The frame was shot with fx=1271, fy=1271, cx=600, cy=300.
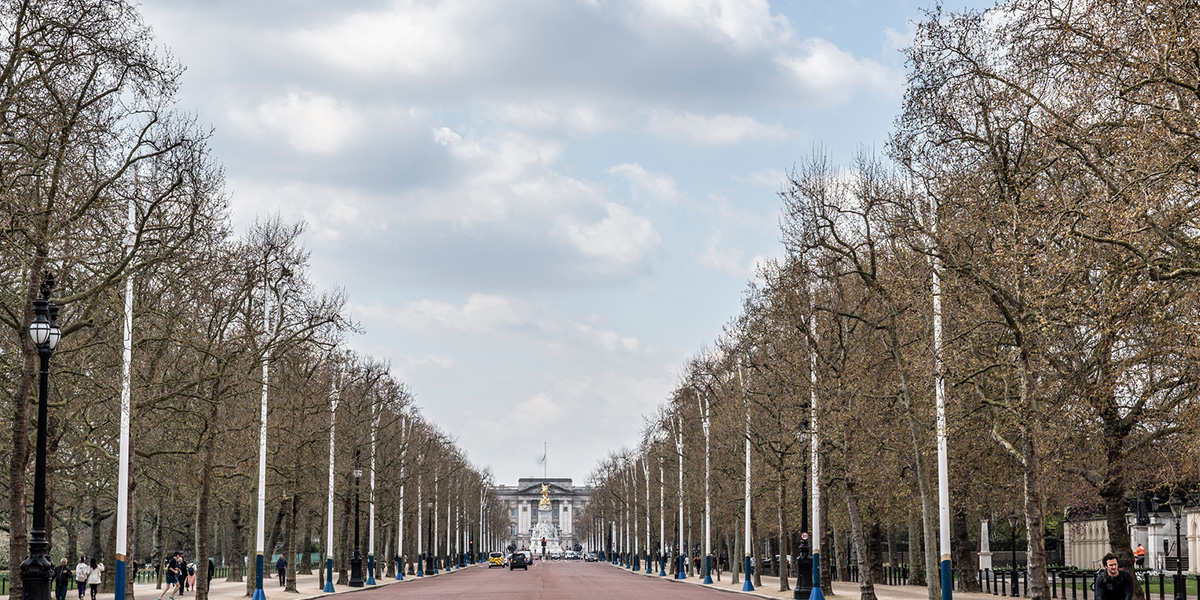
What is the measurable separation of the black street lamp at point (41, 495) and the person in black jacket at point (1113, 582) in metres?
14.6

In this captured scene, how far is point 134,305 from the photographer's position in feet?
100.0

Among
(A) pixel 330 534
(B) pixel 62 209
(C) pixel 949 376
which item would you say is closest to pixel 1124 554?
(C) pixel 949 376

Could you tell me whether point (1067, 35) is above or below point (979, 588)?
above

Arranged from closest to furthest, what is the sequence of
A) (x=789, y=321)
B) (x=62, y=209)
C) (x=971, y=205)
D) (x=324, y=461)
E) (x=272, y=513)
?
1. (x=62, y=209)
2. (x=971, y=205)
3. (x=789, y=321)
4. (x=324, y=461)
5. (x=272, y=513)

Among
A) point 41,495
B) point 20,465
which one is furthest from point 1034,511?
point 20,465

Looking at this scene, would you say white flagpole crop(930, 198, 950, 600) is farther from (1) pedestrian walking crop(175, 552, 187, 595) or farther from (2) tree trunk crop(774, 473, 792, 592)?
(1) pedestrian walking crop(175, 552, 187, 595)

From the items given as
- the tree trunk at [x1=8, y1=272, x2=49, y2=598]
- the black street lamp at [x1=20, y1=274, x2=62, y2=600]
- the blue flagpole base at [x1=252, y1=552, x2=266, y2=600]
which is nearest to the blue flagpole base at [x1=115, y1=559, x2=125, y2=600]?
the tree trunk at [x1=8, y1=272, x2=49, y2=598]

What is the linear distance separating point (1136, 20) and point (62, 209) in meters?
19.6

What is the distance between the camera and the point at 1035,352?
2767 centimetres

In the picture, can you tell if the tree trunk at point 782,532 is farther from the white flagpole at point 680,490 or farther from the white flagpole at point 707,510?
the white flagpole at point 680,490

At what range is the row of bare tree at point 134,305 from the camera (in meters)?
22.9

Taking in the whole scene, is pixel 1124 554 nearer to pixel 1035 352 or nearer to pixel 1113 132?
pixel 1035 352

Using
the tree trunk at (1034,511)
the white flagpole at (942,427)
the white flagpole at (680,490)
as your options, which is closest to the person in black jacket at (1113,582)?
the tree trunk at (1034,511)

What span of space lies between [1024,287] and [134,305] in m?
20.4
